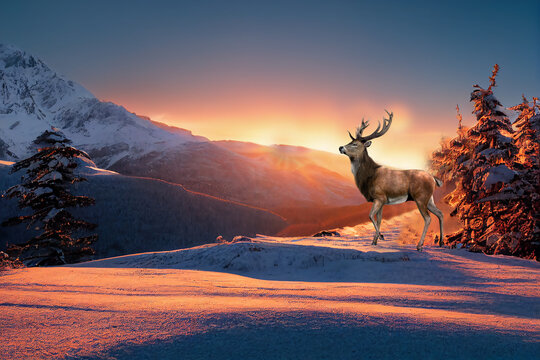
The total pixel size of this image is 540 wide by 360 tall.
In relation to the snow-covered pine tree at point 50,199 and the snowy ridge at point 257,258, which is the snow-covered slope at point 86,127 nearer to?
the snow-covered pine tree at point 50,199

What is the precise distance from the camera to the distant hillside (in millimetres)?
20844

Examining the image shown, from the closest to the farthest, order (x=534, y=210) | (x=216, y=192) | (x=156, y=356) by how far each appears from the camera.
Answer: (x=156, y=356) < (x=534, y=210) < (x=216, y=192)

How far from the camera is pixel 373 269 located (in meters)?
7.88

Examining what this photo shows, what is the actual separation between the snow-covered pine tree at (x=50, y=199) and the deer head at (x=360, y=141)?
13569 mm

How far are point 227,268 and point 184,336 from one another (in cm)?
672

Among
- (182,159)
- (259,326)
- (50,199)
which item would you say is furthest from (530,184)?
(182,159)

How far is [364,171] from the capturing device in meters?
8.59

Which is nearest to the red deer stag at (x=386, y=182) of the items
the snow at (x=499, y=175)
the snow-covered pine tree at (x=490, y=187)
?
the snow at (x=499, y=175)

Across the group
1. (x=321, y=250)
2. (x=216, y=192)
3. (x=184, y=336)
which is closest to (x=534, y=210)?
(x=321, y=250)

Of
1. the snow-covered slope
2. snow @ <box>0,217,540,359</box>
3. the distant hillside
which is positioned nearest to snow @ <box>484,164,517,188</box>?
snow @ <box>0,217,540,359</box>

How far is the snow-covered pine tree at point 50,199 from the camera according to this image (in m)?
16.2

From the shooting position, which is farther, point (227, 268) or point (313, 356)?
point (227, 268)

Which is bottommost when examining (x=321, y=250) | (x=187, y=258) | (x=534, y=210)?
(x=187, y=258)

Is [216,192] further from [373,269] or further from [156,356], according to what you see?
[156,356]
